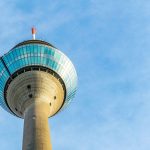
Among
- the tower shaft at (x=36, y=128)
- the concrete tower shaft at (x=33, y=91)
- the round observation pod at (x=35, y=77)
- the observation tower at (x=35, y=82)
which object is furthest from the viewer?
the round observation pod at (x=35, y=77)

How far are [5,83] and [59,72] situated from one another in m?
8.35

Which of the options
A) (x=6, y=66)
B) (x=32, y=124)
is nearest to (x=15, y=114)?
(x=6, y=66)

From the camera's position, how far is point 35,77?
51125mm

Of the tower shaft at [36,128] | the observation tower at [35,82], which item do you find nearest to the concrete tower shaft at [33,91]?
the observation tower at [35,82]

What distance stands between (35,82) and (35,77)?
107 centimetres

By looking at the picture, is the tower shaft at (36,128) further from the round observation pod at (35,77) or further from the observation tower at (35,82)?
the round observation pod at (35,77)

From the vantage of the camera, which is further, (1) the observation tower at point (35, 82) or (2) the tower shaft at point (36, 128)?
(1) the observation tower at point (35, 82)

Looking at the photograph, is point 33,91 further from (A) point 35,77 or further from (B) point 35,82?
(A) point 35,77

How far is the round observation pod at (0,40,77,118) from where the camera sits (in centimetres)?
4975

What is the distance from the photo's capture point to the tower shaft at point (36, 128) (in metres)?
41.5

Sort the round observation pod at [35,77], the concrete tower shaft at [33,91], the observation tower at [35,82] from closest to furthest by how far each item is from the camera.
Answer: the observation tower at [35,82] < the concrete tower shaft at [33,91] < the round observation pod at [35,77]

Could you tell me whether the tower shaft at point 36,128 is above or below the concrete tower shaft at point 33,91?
below

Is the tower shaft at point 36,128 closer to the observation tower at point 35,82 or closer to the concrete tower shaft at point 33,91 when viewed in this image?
the observation tower at point 35,82

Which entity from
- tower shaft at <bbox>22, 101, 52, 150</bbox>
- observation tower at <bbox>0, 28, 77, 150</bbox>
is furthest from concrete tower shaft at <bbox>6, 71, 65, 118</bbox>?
tower shaft at <bbox>22, 101, 52, 150</bbox>
